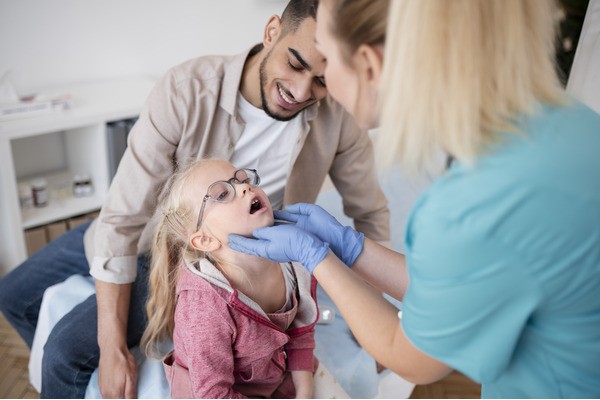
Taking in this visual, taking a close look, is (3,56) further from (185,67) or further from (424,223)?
(424,223)

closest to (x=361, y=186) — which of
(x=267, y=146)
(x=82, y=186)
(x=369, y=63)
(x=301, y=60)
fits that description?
(x=267, y=146)

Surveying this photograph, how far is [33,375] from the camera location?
1877 mm

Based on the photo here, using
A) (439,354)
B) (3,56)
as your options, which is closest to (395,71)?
(439,354)

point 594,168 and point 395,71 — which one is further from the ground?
point 395,71

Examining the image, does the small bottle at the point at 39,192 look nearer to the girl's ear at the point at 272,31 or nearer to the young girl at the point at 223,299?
the young girl at the point at 223,299

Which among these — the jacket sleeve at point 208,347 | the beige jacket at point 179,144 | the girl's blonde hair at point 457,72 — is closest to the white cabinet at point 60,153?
the beige jacket at point 179,144

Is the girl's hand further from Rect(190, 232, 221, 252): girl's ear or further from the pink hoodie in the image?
Rect(190, 232, 221, 252): girl's ear

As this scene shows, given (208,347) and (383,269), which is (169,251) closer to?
(208,347)

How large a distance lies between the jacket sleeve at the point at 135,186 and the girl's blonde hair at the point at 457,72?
3.00ft

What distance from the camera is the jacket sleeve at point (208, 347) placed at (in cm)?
133

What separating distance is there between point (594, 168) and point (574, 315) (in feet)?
0.76

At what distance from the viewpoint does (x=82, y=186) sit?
8.79ft

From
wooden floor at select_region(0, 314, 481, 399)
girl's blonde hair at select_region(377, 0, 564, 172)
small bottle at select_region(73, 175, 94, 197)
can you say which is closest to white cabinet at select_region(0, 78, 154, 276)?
small bottle at select_region(73, 175, 94, 197)

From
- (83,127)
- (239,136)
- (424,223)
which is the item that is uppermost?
(424,223)
